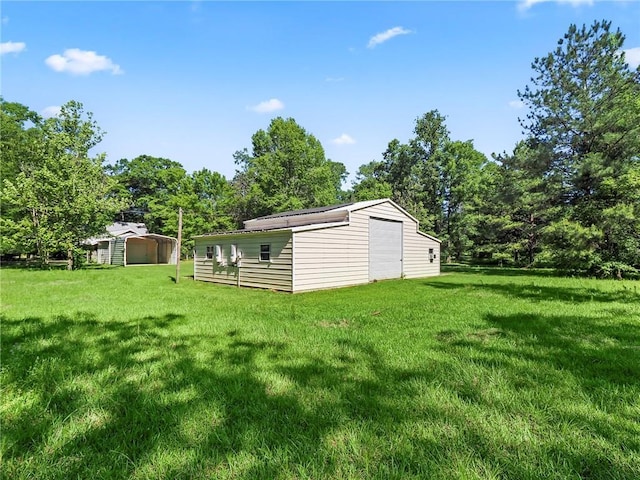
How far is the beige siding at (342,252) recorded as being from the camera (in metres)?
11.3

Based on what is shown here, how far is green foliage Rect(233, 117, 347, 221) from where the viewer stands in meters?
31.7

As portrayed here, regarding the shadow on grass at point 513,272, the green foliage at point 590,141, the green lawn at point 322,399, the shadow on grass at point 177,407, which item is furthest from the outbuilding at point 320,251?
the green foliage at point 590,141

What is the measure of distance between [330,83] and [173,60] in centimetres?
494

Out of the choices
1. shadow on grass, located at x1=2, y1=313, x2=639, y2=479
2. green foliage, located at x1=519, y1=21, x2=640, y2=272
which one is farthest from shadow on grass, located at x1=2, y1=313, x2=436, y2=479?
green foliage, located at x1=519, y1=21, x2=640, y2=272

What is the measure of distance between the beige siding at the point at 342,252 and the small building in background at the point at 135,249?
20613mm

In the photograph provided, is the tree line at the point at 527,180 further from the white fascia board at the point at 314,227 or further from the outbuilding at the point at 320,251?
the white fascia board at the point at 314,227

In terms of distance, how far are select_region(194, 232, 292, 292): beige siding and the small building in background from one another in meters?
14.8

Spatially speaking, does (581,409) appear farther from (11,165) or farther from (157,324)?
(11,165)

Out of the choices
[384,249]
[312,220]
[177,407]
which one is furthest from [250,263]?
[177,407]

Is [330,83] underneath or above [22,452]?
above

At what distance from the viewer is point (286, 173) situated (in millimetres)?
32344

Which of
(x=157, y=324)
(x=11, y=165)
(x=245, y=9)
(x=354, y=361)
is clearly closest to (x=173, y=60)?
(x=245, y=9)

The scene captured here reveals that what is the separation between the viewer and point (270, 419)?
7.89 feet

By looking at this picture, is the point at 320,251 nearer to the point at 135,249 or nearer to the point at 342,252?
the point at 342,252
